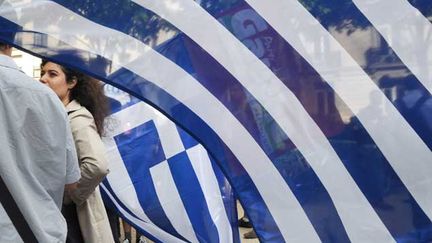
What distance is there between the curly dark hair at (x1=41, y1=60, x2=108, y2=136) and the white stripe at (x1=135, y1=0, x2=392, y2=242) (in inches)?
37.4

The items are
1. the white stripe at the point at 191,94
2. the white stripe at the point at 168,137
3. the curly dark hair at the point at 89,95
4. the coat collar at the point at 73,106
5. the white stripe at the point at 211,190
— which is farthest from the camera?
the white stripe at the point at 168,137

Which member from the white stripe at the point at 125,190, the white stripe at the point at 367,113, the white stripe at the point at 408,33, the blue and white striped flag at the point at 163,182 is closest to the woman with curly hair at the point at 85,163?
the blue and white striped flag at the point at 163,182

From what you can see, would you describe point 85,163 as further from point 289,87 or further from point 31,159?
point 289,87

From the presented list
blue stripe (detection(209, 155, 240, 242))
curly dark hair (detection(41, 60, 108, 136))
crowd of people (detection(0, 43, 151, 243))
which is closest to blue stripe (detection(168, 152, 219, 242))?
blue stripe (detection(209, 155, 240, 242))

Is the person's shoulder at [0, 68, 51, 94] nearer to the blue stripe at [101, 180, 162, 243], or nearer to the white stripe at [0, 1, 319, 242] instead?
the white stripe at [0, 1, 319, 242]

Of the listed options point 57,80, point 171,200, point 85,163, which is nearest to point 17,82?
point 85,163

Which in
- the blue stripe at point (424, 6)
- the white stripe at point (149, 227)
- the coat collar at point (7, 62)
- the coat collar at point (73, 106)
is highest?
the blue stripe at point (424, 6)

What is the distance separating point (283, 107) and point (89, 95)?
1212 millimetres

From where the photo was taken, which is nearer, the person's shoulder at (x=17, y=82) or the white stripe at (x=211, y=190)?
the person's shoulder at (x=17, y=82)

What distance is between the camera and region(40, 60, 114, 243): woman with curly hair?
89.4 inches

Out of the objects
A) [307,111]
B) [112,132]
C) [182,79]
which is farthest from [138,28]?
[112,132]

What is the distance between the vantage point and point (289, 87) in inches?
65.7

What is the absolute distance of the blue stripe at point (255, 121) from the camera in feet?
5.44

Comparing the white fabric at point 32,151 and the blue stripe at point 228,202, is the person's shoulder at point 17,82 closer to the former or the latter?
the white fabric at point 32,151
